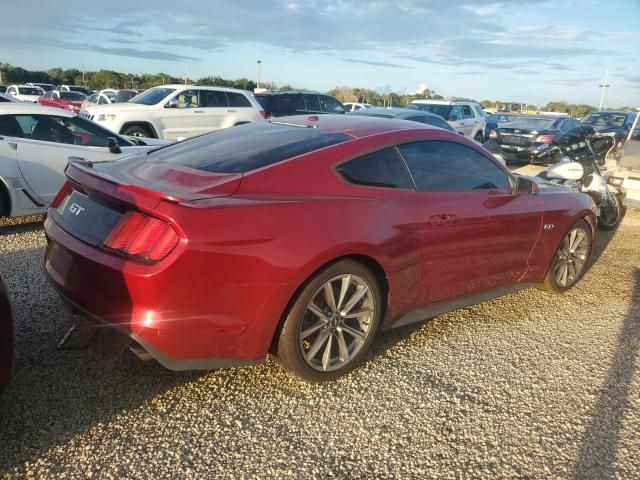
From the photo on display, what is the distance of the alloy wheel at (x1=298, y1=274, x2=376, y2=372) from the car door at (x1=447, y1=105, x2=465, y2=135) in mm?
13847

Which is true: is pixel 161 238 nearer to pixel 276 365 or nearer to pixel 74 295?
pixel 74 295

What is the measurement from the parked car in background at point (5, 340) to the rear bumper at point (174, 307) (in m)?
0.34

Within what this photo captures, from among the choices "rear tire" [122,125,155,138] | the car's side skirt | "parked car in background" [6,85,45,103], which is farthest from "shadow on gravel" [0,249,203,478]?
"parked car in background" [6,85,45,103]

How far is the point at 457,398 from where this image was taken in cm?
315

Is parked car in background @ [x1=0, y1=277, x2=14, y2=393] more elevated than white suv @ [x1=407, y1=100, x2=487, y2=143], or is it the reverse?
white suv @ [x1=407, y1=100, x2=487, y2=143]

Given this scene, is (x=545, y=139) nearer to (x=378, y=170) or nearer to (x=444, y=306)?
(x=444, y=306)

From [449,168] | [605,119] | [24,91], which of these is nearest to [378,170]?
[449,168]

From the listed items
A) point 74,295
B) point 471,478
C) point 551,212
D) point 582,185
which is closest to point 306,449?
point 471,478

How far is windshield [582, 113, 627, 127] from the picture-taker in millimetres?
19641

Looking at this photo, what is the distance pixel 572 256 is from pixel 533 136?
10.8 m

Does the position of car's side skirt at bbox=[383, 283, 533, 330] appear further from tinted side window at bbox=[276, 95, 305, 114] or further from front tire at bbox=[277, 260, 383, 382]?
tinted side window at bbox=[276, 95, 305, 114]

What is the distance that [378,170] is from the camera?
3359 millimetres

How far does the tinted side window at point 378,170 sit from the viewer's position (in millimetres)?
3221

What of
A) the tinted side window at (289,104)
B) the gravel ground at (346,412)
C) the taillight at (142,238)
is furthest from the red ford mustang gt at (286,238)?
the tinted side window at (289,104)
